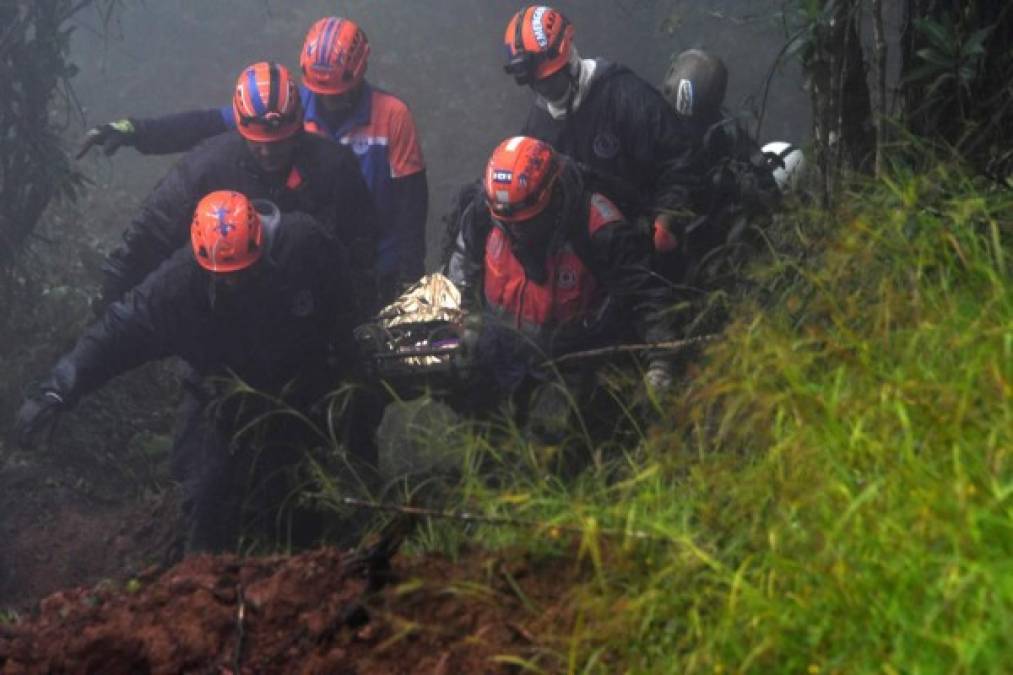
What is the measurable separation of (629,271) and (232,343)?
189 cm

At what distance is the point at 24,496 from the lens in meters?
7.49

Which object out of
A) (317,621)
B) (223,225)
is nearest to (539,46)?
(223,225)

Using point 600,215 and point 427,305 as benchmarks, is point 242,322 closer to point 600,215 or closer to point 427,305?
point 427,305

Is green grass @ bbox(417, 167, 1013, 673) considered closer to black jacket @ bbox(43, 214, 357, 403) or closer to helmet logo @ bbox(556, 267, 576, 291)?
helmet logo @ bbox(556, 267, 576, 291)

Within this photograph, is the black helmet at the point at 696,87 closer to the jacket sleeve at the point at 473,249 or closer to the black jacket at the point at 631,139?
the black jacket at the point at 631,139

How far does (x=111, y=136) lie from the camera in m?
7.59

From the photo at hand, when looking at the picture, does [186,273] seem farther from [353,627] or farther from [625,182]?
[353,627]

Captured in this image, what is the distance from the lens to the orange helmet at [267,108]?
22.1ft

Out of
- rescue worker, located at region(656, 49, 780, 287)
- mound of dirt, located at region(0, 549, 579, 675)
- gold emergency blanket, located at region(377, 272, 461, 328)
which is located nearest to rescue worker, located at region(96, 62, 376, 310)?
gold emergency blanket, located at region(377, 272, 461, 328)

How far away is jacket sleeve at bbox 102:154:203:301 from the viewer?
672cm

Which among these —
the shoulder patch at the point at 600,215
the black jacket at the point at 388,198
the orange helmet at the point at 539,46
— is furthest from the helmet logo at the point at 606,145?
the black jacket at the point at 388,198

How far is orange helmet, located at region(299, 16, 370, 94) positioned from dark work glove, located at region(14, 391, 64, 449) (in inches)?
96.3

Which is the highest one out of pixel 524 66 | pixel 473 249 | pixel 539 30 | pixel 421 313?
pixel 539 30

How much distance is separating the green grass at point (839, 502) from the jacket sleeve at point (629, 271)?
7.72 feet
